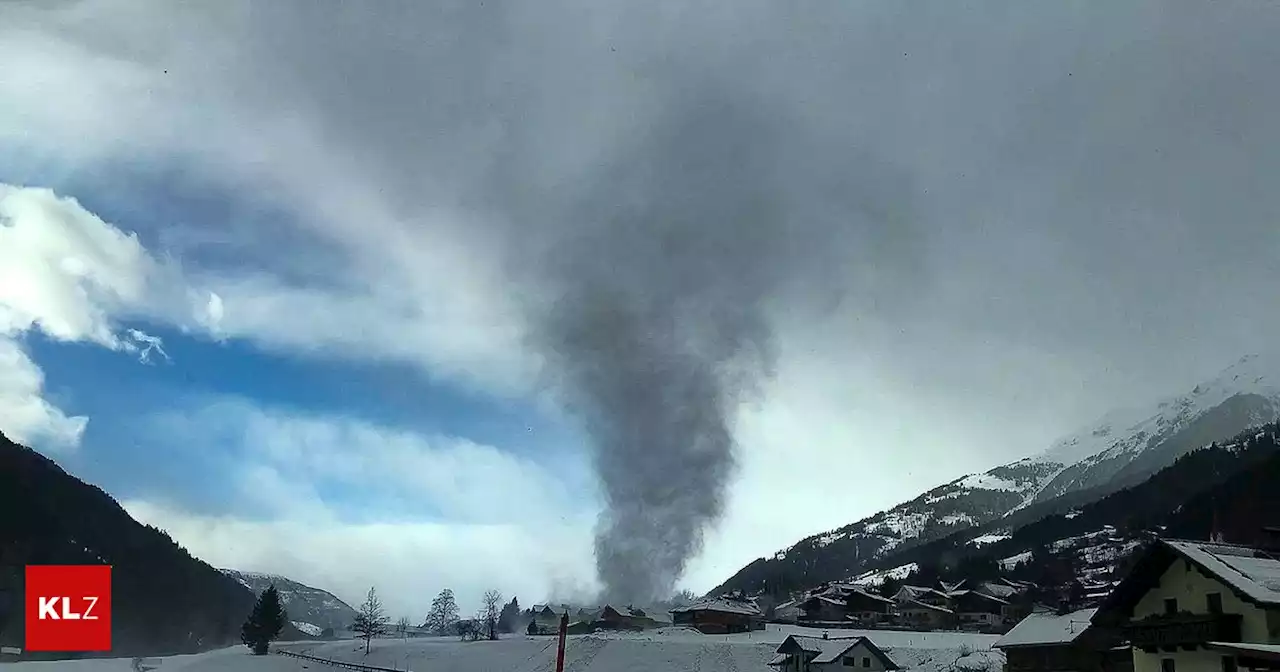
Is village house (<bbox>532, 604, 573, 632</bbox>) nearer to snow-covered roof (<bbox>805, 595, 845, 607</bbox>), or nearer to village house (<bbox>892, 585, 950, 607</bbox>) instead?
snow-covered roof (<bbox>805, 595, 845, 607</bbox>)

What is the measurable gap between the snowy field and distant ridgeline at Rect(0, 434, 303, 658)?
2480cm

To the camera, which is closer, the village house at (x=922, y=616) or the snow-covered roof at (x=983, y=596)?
the village house at (x=922, y=616)

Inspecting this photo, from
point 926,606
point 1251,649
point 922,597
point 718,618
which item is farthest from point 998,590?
point 1251,649

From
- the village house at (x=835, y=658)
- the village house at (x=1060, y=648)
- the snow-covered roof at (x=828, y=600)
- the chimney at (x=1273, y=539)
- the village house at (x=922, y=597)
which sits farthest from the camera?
the snow-covered roof at (x=828, y=600)

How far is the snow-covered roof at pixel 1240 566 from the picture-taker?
2748 cm

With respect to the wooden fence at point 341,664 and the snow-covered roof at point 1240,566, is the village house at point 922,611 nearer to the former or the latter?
the wooden fence at point 341,664

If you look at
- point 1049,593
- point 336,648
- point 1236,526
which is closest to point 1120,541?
point 1049,593

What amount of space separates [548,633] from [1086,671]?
313 feet

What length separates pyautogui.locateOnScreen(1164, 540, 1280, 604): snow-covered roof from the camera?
27.5m

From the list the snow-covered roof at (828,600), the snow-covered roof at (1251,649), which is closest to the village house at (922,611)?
the snow-covered roof at (828,600)

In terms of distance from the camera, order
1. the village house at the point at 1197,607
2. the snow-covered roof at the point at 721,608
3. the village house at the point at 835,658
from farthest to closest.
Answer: the snow-covered roof at the point at 721,608, the village house at the point at 835,658, the village house at the point at 1197,607

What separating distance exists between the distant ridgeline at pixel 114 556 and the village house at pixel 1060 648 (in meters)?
103

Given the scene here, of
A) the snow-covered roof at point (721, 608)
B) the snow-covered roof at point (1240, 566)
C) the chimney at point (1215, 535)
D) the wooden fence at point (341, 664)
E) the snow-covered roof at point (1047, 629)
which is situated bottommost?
the wooden fence at point (341, 664)

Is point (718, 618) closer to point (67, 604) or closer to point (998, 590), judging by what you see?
point (998, 590)
